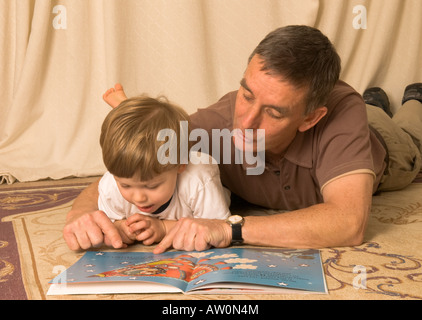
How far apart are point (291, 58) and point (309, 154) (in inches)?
12.5

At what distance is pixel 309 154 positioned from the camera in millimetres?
1688

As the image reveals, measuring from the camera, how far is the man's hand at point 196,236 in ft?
4.67

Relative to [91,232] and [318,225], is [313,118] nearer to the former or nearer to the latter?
[318,225]

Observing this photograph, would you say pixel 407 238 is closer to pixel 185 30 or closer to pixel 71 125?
pixel 185 30

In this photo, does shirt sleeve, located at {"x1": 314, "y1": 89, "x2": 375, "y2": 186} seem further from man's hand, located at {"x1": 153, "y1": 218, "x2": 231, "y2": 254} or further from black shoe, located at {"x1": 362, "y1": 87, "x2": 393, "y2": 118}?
black shoe, located at {"x1": 362, "y1": 87, "x2": 393, "y2": 118}

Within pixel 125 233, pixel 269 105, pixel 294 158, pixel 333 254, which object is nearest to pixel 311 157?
pixel 294 158

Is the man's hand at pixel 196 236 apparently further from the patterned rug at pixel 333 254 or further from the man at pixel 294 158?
the patterned rug at pixel 333 254

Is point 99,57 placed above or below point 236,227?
above

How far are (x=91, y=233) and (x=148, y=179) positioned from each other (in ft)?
0.66

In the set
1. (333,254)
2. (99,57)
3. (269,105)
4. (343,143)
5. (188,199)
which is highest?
(99,57)

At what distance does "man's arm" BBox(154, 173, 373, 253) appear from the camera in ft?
4.68

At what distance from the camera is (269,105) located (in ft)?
5.04

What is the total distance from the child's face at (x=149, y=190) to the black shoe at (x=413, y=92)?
1839mm
